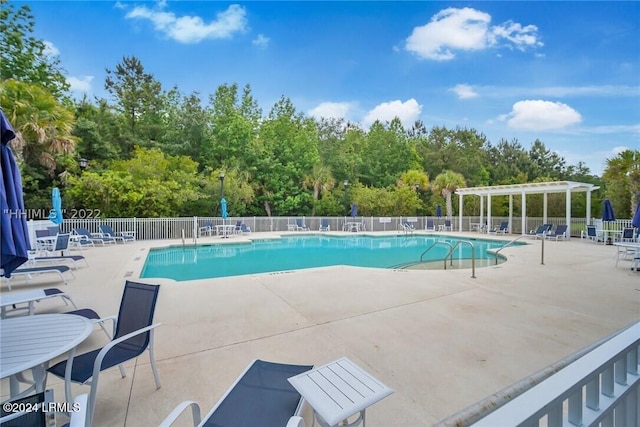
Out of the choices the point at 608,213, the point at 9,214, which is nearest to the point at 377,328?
the point at 9,214

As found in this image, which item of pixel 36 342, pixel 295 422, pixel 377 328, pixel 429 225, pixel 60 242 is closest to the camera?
pixel 295 422

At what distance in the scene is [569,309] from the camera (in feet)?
14.5

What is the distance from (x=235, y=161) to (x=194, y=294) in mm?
17451

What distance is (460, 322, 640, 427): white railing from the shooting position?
956 millimetres

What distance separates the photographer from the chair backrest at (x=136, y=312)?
8.26ft

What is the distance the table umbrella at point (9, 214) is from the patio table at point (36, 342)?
498 mm

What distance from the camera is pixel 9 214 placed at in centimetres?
222

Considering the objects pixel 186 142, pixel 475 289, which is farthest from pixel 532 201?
pixel 186 142

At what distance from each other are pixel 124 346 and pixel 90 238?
12.7m

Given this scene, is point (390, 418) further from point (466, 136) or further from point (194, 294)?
point (466, 136)

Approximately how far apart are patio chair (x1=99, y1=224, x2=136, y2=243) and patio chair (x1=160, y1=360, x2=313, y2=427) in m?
13.6

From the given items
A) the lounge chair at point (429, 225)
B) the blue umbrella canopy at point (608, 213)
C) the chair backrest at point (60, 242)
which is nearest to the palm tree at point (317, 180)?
the lounge chair at point (429, 225)

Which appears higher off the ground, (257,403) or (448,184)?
(448,184)

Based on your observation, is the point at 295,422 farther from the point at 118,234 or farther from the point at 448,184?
the point at 448,184
